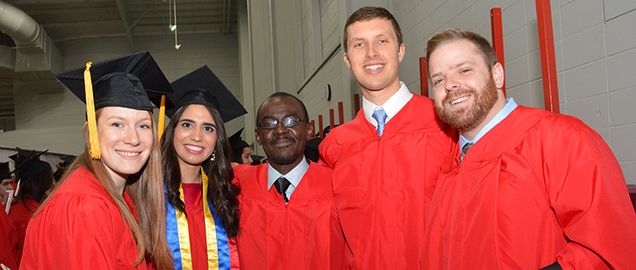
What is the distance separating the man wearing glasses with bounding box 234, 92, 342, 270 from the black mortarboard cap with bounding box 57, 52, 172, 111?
785 mm

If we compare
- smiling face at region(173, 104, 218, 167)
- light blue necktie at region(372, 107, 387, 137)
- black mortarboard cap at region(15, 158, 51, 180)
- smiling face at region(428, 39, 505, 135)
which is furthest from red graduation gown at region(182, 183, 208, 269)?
black mortarboard cap at region(15, 158, 51, 180)

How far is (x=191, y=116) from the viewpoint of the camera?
273 cm

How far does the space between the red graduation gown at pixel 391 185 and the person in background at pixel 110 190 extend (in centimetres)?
79

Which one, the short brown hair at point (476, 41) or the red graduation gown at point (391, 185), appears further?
the red graduation gown at point (391, 185)

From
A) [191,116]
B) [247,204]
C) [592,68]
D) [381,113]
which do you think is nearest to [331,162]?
[381,113]

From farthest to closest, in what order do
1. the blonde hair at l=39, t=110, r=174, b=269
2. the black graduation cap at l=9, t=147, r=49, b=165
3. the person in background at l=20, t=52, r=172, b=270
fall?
the black graduation cap at l=9, t=147, r=49, b=165 → the blonde hair at l=39, t=110, r=174, b=269 → the person in background at l=20, t=52, r=172, b=270

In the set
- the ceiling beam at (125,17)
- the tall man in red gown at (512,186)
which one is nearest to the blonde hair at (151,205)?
the tall man in red gown at (512,186)

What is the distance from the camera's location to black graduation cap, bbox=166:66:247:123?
2803mm

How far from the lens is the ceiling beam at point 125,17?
14972 mm

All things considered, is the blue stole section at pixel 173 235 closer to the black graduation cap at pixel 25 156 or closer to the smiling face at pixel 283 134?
the smiling face at pixel 283 134

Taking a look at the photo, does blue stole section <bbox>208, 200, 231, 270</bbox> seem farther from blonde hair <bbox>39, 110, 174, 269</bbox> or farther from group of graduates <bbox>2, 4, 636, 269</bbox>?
blonde hair <bbox>39, 110, 174, 269</bbox>

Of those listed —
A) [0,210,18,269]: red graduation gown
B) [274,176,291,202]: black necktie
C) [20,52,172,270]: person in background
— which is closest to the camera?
[20,52,172,270]: person in background

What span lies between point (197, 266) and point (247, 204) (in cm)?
41

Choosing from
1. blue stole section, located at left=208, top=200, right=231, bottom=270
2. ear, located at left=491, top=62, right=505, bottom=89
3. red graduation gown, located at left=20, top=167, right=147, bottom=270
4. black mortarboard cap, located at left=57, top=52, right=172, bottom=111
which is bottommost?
blue stole section, located at left=208, top=200, right=231, bottom=270
